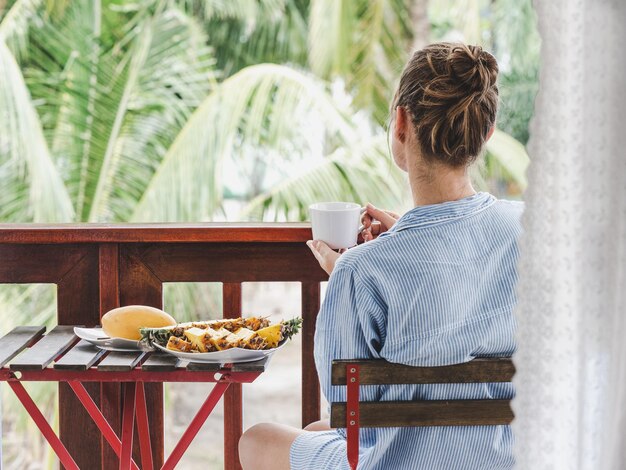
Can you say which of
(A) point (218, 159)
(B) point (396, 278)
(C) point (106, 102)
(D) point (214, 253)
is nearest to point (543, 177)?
(B) point (396, 278)

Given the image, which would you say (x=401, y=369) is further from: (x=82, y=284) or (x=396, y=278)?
(x=82, y=284)

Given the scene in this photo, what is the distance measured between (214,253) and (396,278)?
2.28 feet

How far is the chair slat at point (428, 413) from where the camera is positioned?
57.5 inches

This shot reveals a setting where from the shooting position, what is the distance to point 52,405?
6961 mm

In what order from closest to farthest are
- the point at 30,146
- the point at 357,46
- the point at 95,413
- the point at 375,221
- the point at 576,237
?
the point at 576,237 < the point at 95,413 < the point at 375,221 < the point at 30,146 < the point at 357,46

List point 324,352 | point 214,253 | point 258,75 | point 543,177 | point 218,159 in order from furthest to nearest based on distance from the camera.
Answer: point 258,75 < point 218,159 < point 214,253 < point 324,352 < point 543,177

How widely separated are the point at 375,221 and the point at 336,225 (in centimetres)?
14

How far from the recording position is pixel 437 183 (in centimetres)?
158

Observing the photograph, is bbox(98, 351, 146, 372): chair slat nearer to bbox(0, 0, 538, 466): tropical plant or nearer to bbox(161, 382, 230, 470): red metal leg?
bbox(161, 382, 230, 470): red metal leg

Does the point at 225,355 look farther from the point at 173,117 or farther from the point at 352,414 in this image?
the point at 173,117

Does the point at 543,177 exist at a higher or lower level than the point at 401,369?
higher

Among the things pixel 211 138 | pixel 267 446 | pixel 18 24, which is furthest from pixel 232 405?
pixel 18 24

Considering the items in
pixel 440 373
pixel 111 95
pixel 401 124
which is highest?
pixel 111 95

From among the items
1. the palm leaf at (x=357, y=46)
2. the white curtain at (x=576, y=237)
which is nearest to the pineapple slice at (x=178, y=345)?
the white curtain at (x=576, y=237)
